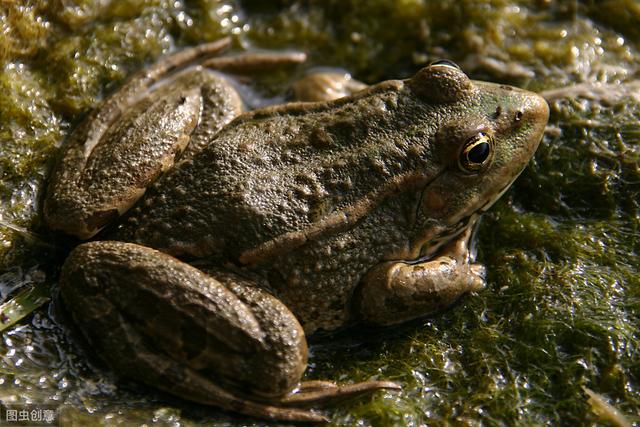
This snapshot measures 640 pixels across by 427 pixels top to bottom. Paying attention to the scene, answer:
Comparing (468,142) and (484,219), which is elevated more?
(468,142)

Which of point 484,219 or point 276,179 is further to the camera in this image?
point 484,219

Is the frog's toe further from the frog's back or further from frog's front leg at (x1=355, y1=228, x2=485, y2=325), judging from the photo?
the frog's back

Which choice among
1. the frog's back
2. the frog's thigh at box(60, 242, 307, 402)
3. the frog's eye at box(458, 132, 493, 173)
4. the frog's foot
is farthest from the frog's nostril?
the frog's thigh at box(60, 242, 307, 402)

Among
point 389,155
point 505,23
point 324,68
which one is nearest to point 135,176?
point 389,155

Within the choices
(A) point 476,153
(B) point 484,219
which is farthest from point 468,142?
(B) point 484,219

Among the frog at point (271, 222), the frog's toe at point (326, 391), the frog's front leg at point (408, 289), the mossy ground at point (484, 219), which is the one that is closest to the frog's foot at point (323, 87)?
the mossy ground at point (484, 219)

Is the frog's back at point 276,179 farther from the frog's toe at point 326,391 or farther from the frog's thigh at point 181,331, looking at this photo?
the frog's toe at point 326,391

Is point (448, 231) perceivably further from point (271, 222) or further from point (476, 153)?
point (271, 222)
